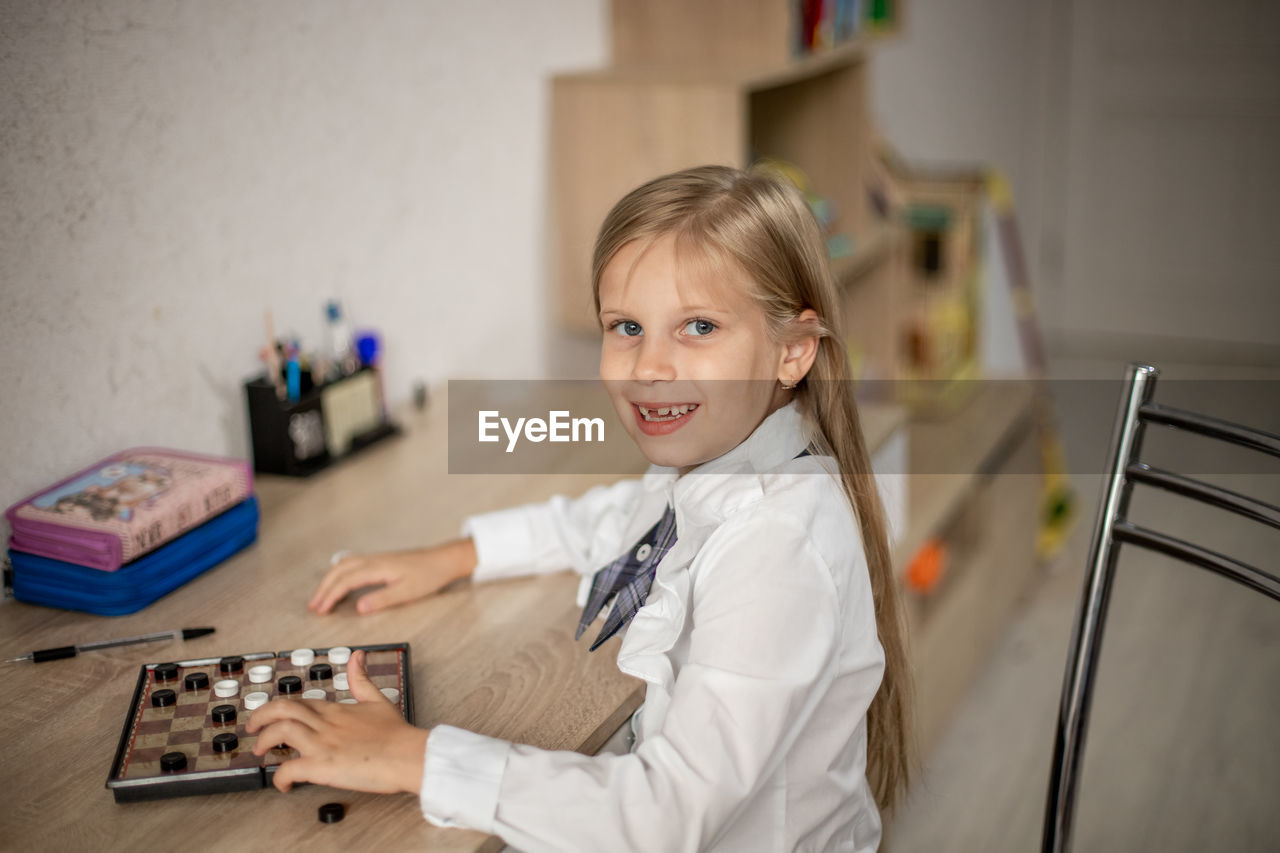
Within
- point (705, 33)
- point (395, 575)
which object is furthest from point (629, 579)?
point (705, 33)

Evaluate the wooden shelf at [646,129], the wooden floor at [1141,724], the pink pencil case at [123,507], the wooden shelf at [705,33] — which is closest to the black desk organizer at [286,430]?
the pink pencil case at [123,507]

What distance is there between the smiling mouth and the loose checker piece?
30 cm

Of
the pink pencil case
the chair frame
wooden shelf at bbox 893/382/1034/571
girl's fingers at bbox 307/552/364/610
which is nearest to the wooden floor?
wooden shelf at bbox 893/382/1034/571

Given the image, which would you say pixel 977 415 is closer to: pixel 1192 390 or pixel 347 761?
pixel 1192 390

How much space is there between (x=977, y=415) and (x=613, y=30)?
1.18 metres

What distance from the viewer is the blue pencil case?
1.16m

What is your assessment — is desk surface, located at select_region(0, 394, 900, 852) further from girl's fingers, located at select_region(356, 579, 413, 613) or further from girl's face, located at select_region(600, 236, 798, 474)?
girl's face, located at select_region(600, 236, 798, 474)

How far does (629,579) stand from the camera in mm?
1109

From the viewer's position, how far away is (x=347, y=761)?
2.79 ft

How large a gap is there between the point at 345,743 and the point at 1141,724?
186 centimetres

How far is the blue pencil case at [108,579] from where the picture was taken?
116 centimetres

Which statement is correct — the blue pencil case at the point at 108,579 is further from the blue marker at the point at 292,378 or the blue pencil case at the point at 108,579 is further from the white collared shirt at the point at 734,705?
the white collared shirt at the point at 734,705

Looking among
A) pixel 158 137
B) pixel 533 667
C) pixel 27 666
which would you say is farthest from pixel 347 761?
pixel 158 137

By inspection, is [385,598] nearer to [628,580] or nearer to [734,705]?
[628,580]
